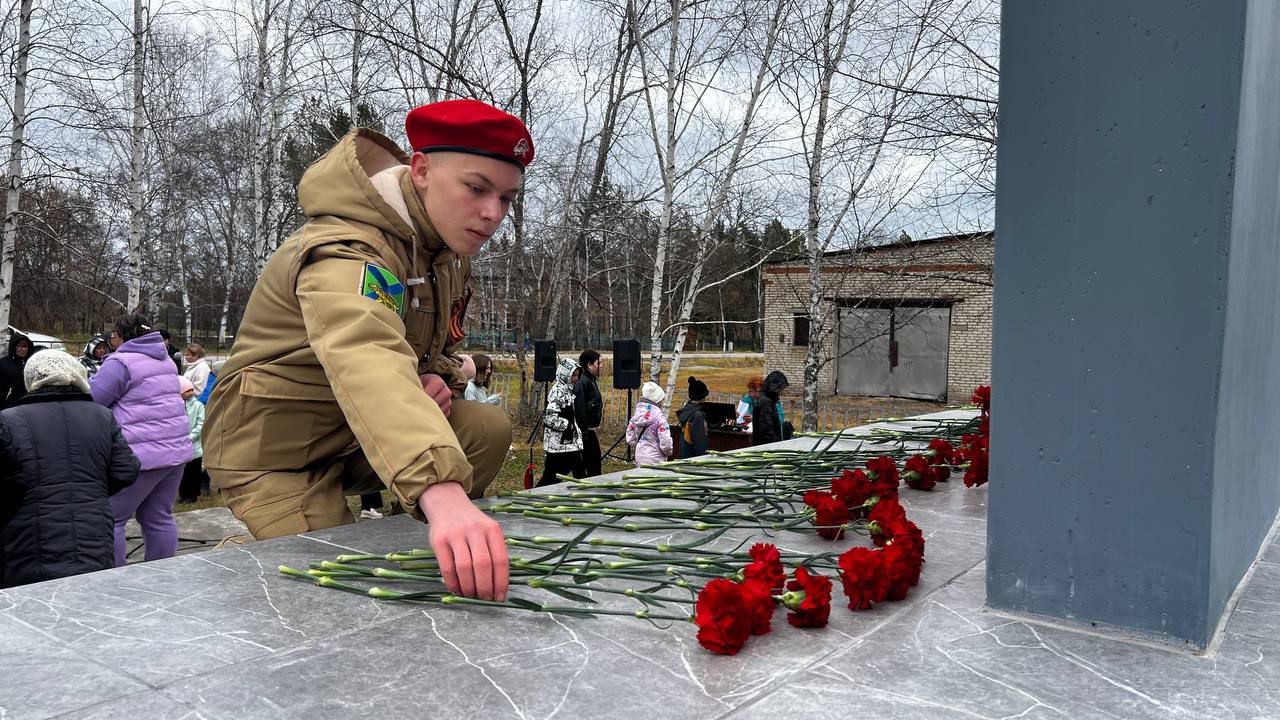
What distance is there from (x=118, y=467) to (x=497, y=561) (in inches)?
150

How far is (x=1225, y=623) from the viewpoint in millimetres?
1751

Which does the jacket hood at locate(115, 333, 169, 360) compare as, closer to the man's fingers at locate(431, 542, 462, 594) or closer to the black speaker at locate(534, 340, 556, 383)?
the black speaker at locate(534, 340, 556, 383)

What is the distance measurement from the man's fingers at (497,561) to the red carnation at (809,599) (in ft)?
1.72

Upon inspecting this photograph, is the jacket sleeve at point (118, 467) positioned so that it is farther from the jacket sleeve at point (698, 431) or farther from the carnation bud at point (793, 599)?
the jacket sleeve at point (698, 431)

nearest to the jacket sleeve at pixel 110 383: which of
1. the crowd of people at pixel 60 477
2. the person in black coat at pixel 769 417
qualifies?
the crowd of people at pixel 60 477

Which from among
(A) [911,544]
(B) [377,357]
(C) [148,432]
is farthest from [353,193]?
(C) [148,432]

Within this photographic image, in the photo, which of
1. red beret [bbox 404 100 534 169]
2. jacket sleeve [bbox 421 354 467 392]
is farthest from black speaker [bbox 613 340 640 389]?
red beret [bbox 404 100 534 169]

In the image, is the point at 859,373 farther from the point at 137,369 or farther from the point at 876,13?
the point at 137,369

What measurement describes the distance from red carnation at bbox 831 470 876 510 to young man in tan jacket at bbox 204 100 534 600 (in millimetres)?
1098

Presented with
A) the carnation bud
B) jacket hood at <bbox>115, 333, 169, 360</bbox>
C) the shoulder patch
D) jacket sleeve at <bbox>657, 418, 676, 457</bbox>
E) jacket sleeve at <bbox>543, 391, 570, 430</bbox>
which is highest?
the shoulder patch

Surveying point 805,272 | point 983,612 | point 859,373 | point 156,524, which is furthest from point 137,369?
point 859,373

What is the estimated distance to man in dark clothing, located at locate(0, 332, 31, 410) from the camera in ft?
28.7

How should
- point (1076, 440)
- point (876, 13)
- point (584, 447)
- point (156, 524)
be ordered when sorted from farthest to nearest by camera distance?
1. point (876, 13)
2. point (584, 447)
3. point (156, 524)
4. point (1076, 440)

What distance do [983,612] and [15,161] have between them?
11.5m
